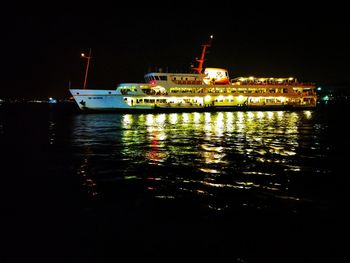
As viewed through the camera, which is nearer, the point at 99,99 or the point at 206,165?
the point at 206,165

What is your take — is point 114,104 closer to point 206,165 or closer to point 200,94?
point 200,94

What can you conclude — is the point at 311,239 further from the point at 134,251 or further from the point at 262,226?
the point at 134,251

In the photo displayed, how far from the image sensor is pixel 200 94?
A: 68.3 metres

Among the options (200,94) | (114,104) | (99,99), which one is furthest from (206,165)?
(200,94)

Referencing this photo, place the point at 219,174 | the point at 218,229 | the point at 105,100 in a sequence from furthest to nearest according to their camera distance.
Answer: the point at 105,100 → the point at 219,174 → the point at 218,229

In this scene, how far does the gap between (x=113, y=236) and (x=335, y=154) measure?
47.0 ft

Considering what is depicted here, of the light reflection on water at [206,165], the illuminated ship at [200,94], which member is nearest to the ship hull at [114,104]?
the illuminated ship at [200,94]

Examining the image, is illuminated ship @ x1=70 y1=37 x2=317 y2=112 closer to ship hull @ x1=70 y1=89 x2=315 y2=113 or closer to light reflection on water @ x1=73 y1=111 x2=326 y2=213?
ship hull @ x1=70 y1=89 x2=315 y2=113

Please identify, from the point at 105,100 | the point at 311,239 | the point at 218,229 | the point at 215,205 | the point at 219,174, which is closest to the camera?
the point at 311,239

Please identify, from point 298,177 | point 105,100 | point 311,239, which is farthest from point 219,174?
point 105,100

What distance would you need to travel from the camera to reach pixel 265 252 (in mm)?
6473

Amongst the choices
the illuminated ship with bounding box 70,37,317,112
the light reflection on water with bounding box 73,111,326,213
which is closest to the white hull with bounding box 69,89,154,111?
the illuminated ship with bounding box 70,37,317,112

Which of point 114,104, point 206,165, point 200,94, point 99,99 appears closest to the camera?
point 206,165

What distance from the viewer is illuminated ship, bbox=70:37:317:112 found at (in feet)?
195
